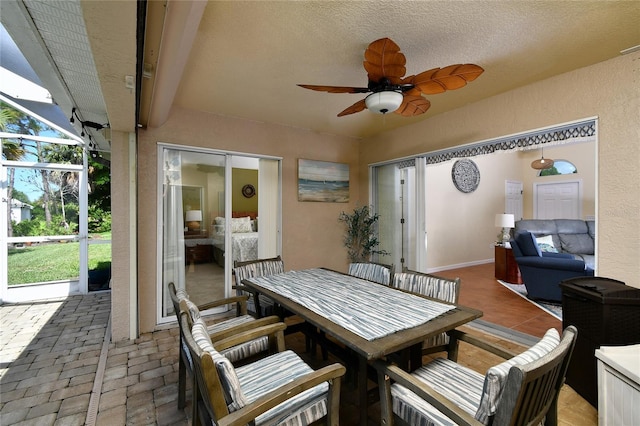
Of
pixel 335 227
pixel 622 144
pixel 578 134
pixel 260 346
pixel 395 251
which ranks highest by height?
pixel 578 134

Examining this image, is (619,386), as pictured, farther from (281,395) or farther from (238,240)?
(238,240)

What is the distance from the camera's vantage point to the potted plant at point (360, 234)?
4.48 m

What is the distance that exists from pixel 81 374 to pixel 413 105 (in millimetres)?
3542

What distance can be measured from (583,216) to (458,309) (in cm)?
712

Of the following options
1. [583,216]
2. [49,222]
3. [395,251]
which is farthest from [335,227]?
[583,216]

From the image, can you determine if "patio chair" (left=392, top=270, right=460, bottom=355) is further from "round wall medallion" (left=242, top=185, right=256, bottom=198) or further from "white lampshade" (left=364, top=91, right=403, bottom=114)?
"round wall medallion" (left=242, top=185, right=256, bottom=198)

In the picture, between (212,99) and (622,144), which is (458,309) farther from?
(212,99)

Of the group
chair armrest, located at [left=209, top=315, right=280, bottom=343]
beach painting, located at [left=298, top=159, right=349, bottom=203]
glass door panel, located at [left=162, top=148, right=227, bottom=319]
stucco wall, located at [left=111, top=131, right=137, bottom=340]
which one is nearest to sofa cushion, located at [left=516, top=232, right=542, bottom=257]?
beach painting, located at [left=298, top=159, right=349, bottom=203]

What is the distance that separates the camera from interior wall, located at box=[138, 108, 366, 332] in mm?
3092

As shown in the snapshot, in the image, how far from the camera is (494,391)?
960 mm

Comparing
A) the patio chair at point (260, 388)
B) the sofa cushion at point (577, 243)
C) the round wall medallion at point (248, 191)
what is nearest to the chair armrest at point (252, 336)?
the patio chair at point (260, 388)

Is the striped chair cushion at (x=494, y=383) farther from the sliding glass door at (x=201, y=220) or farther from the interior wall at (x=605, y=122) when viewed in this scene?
the sliding glass door at (x=201, y=220)

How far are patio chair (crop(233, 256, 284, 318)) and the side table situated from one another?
Answer: 4.34 meters

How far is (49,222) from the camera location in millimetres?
4211
